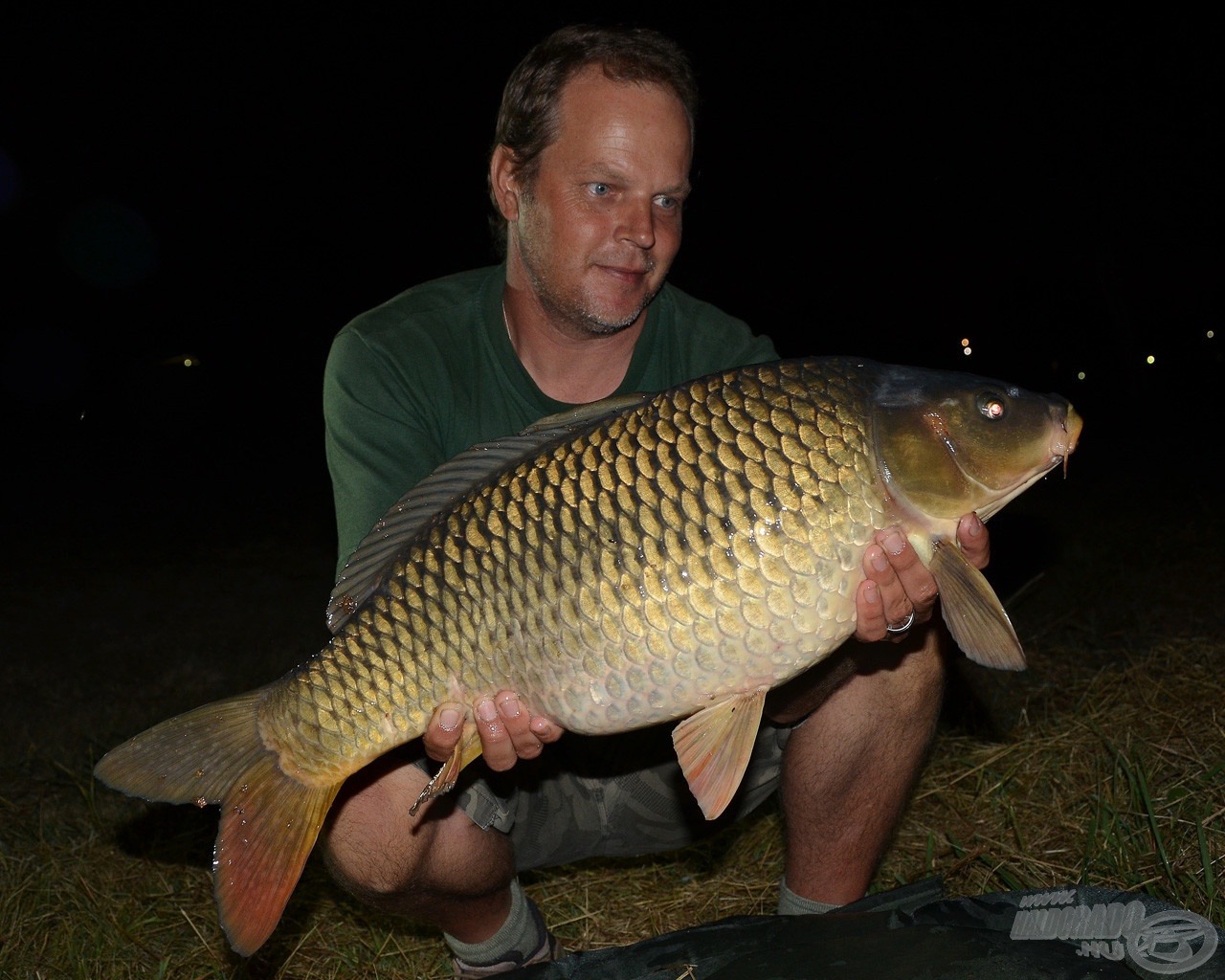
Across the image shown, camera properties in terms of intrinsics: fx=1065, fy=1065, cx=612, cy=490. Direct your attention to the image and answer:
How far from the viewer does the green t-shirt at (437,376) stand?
1.73 meters

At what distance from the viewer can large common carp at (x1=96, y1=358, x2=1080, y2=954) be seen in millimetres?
1198

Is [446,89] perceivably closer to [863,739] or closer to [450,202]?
[450,202]

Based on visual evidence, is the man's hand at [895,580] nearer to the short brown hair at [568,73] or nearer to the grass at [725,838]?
the grass at [725,838]

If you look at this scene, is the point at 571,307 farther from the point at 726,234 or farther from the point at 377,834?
the point at 726,234

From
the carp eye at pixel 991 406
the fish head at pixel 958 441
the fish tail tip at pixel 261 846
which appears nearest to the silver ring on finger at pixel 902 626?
the fish head at pixel 958 441

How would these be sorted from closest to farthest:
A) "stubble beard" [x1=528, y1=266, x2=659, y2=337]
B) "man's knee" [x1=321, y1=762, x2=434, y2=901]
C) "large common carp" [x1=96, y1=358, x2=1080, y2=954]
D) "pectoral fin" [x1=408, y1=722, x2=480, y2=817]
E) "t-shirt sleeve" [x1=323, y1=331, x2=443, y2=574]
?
"large common carp" [x1=96, y1=358, x2=1080, y2=954], "pectoral fin" [x1=408, y1=722, x2=480, y2=817], "man's knee" [x1=321, y1=762, x2=434, y2=901], "t-shirt sleeve" [x1=323, y1=331, x2=443, y2=574], "stubble beard" [x1=528, y1=266, x2=659, y2=337]

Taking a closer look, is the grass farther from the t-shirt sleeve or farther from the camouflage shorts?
the t-shirt sleeve

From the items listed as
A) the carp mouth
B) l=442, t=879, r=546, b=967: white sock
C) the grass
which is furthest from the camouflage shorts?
the carp mouth

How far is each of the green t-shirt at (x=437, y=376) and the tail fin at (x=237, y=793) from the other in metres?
0.37

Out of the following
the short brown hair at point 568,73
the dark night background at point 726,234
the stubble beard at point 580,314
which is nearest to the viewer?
the stubble beard at point 580,314

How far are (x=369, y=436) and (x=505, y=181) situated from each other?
2.18 ft

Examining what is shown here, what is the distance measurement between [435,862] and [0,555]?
412 centimetres

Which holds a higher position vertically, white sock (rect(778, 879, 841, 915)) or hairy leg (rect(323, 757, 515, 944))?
hairy leg (rect(323, 757, 515, 944))

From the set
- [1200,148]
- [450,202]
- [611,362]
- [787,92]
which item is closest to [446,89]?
[450,202]
